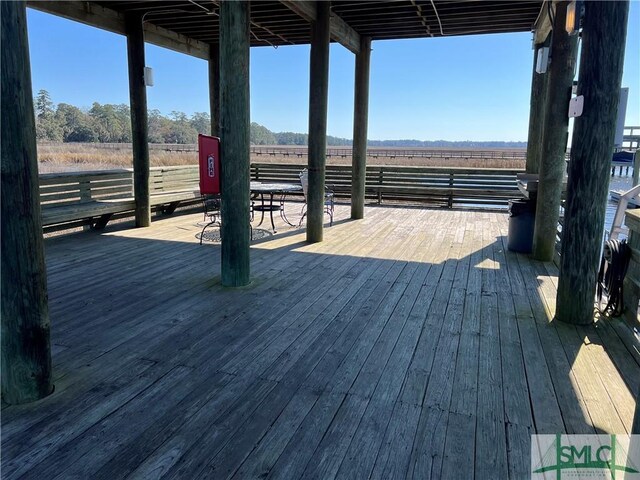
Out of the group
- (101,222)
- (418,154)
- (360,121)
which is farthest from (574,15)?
(418,154)

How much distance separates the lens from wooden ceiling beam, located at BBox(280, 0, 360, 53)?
499 cm

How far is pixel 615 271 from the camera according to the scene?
3.18 meters

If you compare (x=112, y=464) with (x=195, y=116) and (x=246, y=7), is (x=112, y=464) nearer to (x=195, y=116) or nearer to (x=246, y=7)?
(x=246, y=7)

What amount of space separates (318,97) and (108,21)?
118 inches

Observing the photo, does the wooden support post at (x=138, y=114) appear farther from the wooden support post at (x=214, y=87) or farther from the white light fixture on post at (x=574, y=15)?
the white light fixture on post at (x=574, y=15)

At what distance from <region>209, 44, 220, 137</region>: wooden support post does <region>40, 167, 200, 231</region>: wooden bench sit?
4.12 feet

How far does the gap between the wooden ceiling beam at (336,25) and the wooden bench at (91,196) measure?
11.8ft

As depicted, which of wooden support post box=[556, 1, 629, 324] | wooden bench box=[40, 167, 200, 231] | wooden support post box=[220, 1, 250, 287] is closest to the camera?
wooden support post box=[556, 1, 629, 324]

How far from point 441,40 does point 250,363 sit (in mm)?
6763

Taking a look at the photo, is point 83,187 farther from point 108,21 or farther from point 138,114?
point 108,21

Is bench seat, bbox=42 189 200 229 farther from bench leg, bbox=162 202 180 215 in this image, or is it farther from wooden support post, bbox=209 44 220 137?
wooden support post, bbox=209 44 220 137

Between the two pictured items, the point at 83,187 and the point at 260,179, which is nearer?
the point at 83,187

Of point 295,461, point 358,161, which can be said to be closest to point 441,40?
point 358,161

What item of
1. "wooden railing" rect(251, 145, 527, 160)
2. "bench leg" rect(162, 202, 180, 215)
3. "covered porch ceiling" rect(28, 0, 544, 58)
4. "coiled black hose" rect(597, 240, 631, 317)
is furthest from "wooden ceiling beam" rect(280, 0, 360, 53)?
"wooden railing" rect(251, 145, 527, 160)
